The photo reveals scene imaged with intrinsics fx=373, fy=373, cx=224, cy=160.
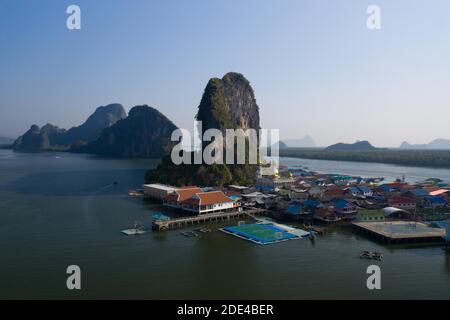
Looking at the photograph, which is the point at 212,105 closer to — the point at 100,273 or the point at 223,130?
the point at 223,130

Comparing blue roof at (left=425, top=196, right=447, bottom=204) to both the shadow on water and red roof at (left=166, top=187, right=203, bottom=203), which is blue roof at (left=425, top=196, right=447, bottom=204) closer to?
red roof at (left=166, top=187, right=203, bottom=203)

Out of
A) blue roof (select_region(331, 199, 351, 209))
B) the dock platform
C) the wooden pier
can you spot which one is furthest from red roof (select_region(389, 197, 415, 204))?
the wooden pier

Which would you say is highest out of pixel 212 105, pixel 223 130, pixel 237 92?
pixel 237 92

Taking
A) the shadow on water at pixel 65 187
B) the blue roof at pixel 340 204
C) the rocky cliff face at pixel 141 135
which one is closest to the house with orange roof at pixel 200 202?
the blue roof at pixel 340 204

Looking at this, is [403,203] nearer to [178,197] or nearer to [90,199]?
[178,197]

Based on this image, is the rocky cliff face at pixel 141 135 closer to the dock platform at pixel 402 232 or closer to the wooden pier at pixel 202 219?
the wooden pier at pixel 202 219

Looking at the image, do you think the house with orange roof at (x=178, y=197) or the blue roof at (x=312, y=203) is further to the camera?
the house with orange roof at (x=178, y=197)
